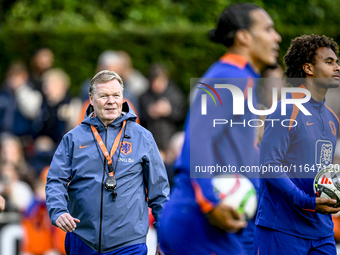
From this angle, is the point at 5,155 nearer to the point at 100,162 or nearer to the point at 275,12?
the point at 100,162

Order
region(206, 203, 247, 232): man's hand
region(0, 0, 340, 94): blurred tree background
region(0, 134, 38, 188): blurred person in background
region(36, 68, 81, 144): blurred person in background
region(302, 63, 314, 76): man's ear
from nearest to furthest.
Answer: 1. region(206, 203, 247, 232): man's hand
2. region(302, 63, 314, 76): man's ear
3. region(0, 134, 38, 188): blurred person in background
4. region(36, 68, 81, 144): blurred person in background
5. region(0, 0, 340, 94): blurred tree background

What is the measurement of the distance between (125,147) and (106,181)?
341 millimetres

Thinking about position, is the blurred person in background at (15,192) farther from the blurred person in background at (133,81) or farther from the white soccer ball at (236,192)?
the white soccer ball at (236,192)

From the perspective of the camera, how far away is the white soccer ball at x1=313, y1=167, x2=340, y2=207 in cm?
413

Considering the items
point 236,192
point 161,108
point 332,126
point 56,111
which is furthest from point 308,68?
point 56,111

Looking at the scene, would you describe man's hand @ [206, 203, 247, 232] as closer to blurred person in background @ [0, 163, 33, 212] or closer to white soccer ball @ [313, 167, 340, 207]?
white soccer ball @ [313, 167, 340, 207]

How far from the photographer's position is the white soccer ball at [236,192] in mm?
3559

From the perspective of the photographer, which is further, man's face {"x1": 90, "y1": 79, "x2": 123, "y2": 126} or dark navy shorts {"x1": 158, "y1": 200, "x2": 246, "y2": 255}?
man's face {"x1": 90, "y1": 79, "x2": 123, "y2": 126}

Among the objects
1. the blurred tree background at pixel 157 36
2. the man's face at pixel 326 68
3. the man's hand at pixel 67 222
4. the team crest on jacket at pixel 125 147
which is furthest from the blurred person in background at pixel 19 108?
the man's face at pixel 326 68

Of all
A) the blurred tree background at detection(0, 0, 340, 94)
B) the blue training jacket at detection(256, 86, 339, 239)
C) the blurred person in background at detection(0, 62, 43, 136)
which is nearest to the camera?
the blue training jacket at detection(256, 86, 339, 239)

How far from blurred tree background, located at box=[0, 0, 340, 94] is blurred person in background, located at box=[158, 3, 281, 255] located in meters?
7.23

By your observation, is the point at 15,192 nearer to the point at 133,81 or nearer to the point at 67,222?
the point at 133,81

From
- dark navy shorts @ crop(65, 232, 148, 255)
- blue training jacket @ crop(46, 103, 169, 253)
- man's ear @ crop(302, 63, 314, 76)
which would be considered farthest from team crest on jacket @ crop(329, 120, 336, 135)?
dark navy shorts @ crop(65, 232, 148, 255)

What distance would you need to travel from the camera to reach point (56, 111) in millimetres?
9453
